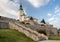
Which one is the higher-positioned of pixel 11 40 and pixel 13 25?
pixel 13 25

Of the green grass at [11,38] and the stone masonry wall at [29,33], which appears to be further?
the stone masonry wall at [29,33]

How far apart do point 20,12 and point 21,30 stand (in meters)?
62.6

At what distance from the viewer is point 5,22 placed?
37.6 meters

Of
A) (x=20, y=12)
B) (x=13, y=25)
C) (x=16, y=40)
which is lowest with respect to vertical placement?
(x=16, y=40)

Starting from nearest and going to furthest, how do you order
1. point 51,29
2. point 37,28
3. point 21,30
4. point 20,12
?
1. point 21,30
2. point 37,28
3. point 51,29
4. point 20,12

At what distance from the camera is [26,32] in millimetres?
29062

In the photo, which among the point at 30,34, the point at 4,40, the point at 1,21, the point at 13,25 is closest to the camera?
the point at 4,40

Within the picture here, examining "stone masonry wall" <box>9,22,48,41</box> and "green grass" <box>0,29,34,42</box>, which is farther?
"stone masonry wall" <box>9,22,48,41</box>

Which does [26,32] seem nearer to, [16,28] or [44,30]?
[16,28]

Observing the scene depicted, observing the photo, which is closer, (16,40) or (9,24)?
(16,40)

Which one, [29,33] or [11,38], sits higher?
[29,33]

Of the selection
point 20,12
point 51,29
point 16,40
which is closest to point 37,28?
point 51,29

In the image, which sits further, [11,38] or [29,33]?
[29,33]

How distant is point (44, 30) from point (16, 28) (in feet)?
60.8
